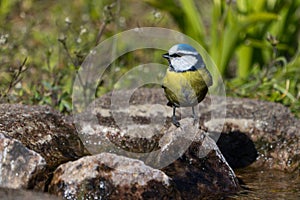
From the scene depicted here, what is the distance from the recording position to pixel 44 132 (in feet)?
13.2

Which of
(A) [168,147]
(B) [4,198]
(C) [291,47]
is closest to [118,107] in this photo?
(A) [168,147]

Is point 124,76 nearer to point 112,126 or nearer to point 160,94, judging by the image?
point 160,94

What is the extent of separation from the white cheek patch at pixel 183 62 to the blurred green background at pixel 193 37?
1230 millimetres

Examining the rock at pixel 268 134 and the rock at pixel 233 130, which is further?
the rock at pixel 268 134

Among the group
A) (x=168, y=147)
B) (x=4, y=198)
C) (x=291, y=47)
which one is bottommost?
(x=4, y=198)

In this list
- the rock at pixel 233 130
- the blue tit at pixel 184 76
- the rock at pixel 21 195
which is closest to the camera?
the rock at pixel 21 195

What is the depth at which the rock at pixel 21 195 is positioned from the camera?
10.7ft

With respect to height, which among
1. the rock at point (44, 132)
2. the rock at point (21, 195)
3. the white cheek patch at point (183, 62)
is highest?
the white cheek patch at point (183, 62)

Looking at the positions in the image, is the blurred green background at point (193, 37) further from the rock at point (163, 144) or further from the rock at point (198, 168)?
the rock at point (198, 168)

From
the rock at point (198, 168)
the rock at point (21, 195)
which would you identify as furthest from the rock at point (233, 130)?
the rock at point (21, 195)

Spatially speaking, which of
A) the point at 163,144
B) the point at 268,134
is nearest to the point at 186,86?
the point at 163,144

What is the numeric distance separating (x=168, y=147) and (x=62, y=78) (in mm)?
1941

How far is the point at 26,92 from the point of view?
5309mm

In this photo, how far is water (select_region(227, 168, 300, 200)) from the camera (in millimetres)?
3908
